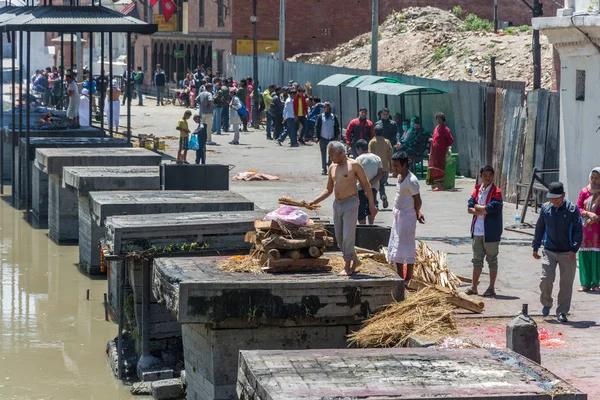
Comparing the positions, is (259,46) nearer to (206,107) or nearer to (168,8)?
(168,8)

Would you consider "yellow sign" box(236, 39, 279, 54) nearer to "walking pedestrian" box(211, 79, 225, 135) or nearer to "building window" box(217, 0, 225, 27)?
"building window" box(217, 0, 225, 27)

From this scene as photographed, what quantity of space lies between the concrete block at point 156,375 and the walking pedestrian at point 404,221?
289 cm

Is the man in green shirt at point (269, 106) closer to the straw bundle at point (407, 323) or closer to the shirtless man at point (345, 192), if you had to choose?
the shirtless man at point (345, 192)

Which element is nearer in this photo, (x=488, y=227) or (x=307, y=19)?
(x=488, y=227)

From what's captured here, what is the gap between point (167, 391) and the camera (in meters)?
13.0

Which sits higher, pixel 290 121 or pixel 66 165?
pixel 290 121

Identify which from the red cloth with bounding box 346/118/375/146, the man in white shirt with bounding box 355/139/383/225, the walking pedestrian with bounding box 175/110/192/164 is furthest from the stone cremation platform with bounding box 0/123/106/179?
the man in white shirt with bounding box 355/139/383/225

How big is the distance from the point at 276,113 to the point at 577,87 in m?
19.9

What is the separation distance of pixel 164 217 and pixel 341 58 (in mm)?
37070

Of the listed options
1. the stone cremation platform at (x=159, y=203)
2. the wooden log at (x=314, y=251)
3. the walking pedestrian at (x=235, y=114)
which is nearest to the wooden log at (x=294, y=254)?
the wooden log at (x=314, y=251)

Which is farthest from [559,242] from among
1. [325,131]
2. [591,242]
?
[325,131]

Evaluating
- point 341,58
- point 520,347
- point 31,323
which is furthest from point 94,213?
point 341,58

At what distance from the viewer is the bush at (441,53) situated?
43.0 meters

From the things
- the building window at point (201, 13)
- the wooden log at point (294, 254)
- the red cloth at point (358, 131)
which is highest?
the building window at point (201, 13)
